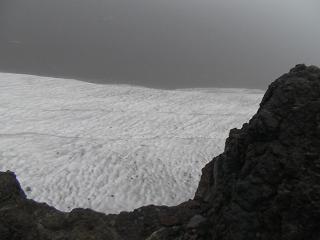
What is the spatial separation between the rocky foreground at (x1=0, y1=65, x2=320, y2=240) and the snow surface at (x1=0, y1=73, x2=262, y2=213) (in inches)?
175

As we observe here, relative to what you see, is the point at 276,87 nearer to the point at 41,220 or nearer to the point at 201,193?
the point at 201,193

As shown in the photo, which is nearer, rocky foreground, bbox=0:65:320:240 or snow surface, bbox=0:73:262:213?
rocky foreground, bbox=0:65:320:240

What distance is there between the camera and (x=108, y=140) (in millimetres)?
16797

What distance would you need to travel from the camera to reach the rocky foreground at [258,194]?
22.8ft

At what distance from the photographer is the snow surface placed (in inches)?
538

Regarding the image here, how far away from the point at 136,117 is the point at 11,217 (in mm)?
12156

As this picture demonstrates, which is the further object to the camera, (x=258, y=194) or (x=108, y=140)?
(x=108, y=140)

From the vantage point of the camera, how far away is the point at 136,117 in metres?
19.5

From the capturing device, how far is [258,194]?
729cm

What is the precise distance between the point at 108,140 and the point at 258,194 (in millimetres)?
10124

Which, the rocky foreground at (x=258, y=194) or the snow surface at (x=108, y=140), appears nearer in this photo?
the rocky foreground at (x=258, y=194)

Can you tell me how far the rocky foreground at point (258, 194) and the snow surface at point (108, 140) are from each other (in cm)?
445

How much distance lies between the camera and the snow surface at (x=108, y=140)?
1366cm

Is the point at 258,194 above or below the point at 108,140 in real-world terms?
above
